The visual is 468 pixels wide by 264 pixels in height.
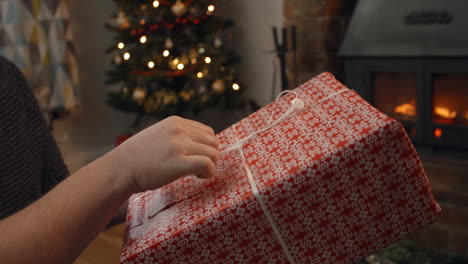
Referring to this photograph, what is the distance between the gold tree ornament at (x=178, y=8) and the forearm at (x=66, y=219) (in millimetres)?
2228

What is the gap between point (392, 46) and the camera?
2.14 m

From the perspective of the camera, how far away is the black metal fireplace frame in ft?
6.61

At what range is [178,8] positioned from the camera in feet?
8.55

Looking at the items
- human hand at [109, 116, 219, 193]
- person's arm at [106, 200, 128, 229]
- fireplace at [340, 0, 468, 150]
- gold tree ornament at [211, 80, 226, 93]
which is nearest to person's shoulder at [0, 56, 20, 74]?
person's arm at [106, 200, 128, 229]

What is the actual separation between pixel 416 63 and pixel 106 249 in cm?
177

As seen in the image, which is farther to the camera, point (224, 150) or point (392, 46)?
point (392, 46)

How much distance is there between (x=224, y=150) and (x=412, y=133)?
5.86 ft

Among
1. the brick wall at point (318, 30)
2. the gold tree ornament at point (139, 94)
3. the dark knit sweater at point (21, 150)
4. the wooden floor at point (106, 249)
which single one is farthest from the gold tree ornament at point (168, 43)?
the wooden floor at point (106, 249)

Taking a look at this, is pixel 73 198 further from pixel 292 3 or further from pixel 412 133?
pixel 292 3

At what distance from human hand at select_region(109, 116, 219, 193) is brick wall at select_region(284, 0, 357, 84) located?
2.09 meters

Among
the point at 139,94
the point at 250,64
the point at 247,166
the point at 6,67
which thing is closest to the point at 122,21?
the point at 139,94

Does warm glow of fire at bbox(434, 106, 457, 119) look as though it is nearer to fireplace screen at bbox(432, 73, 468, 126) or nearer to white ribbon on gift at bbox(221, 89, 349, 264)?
fireplace screen at bbox(432, 73, 468, 126)

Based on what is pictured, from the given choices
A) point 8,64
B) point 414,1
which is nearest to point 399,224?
point 8,64

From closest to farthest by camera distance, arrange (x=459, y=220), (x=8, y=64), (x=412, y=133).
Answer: (x=8, y=64) → (x=459, y=220) → (x=412, y=133)
